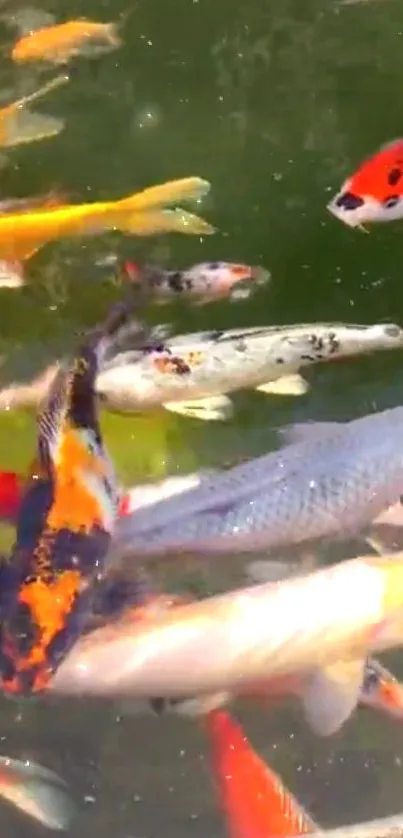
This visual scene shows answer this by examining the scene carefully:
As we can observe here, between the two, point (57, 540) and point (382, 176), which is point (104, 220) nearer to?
point (382, 176)

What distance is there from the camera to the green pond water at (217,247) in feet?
3.49

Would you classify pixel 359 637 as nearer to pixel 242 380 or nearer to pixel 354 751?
pixel 354 751

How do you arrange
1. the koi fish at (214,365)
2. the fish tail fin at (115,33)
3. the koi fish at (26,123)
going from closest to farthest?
1. the koi fish at (214,365)
2. the koi fish at (26,123)
3. the fish tail fin at (115,33)

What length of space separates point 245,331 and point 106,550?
1.10ft

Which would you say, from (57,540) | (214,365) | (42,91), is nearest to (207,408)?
(214,365)

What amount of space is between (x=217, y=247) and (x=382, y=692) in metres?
0.61

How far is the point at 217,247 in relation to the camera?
1.35 metres

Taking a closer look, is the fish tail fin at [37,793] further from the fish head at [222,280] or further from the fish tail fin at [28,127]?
the fish tail fin at [28,127]

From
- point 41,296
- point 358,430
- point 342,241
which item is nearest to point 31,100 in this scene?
point 41,296

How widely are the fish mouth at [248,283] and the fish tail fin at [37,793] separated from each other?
61cm

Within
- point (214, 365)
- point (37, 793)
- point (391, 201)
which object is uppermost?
point (391, 201)

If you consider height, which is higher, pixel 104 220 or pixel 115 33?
pixel 115 33

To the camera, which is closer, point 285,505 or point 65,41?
point 285,505

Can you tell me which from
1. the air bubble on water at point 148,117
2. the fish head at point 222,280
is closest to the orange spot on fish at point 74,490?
the fish head at point 222,280
